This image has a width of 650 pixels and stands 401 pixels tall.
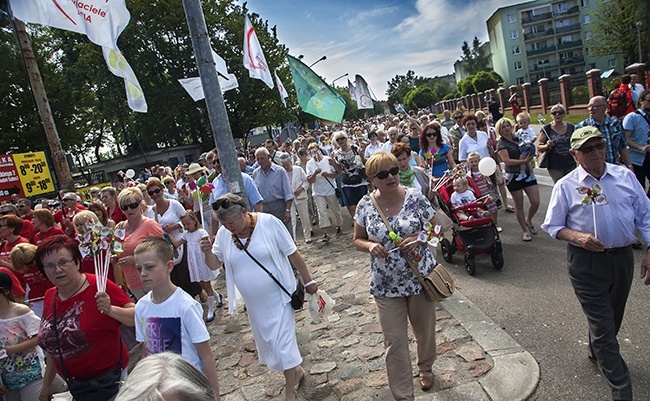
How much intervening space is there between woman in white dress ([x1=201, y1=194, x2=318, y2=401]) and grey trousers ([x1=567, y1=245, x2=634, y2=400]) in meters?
2.24

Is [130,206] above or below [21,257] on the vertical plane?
above

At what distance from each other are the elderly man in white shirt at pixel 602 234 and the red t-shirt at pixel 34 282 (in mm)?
5224

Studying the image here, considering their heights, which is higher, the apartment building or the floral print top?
the apartment building

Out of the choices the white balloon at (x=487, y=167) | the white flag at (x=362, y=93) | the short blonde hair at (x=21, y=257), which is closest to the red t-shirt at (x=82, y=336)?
the short blonde hair at (x=21, y=257)

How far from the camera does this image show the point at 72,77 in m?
34.6

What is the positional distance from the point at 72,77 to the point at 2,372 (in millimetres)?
37062

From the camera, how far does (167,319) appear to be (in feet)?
9.39

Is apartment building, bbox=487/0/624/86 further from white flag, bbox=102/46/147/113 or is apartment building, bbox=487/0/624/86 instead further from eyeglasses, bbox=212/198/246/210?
eyeglasses, bbox=212/198/246/210

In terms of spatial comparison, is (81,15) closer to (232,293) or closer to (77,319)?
(232,293)

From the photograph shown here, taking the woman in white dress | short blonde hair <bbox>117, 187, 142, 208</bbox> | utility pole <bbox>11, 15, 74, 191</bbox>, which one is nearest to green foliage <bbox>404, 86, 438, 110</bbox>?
utility pole <bbox>11, 15, 74, 191</bbox>

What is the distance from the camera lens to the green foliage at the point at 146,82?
29406 mm

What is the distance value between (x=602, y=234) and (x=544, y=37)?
8504cm

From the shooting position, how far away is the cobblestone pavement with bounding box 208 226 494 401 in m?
3.91

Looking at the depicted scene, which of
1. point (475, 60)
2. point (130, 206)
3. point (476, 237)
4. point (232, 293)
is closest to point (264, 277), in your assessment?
point (232, 293)
